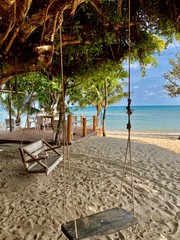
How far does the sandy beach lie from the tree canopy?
2.09 m

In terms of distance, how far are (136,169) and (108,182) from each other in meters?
1.09

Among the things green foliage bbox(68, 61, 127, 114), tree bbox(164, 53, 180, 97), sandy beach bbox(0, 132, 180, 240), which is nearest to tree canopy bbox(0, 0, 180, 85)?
green foliage bbox(68, 61, 127, 114)

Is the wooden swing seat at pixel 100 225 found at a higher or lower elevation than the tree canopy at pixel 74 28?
lower

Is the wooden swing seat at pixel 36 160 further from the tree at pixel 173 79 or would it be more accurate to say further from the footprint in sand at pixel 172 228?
the tree at pixel 173 79

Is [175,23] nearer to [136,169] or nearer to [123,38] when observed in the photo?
[123,38]

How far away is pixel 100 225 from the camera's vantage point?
5.74 feet

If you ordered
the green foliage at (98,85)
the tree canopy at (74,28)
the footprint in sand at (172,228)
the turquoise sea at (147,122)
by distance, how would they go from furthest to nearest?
the turquoise sea at (147,122) < the green foliage at (98,85) < the tree canopy at (74,28) < the footprint in sand at (172,228)

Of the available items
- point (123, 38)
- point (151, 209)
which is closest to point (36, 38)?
point (123, 38)

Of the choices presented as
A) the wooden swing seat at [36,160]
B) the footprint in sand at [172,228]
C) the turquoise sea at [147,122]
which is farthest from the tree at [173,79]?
the footprint in sand at [172,228]

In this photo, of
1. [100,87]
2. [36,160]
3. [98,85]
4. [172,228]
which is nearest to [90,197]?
[36,160]

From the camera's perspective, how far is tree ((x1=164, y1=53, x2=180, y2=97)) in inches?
443

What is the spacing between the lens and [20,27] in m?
2.85

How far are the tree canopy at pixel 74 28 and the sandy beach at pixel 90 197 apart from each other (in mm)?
2088

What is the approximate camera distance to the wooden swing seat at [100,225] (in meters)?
1.63
